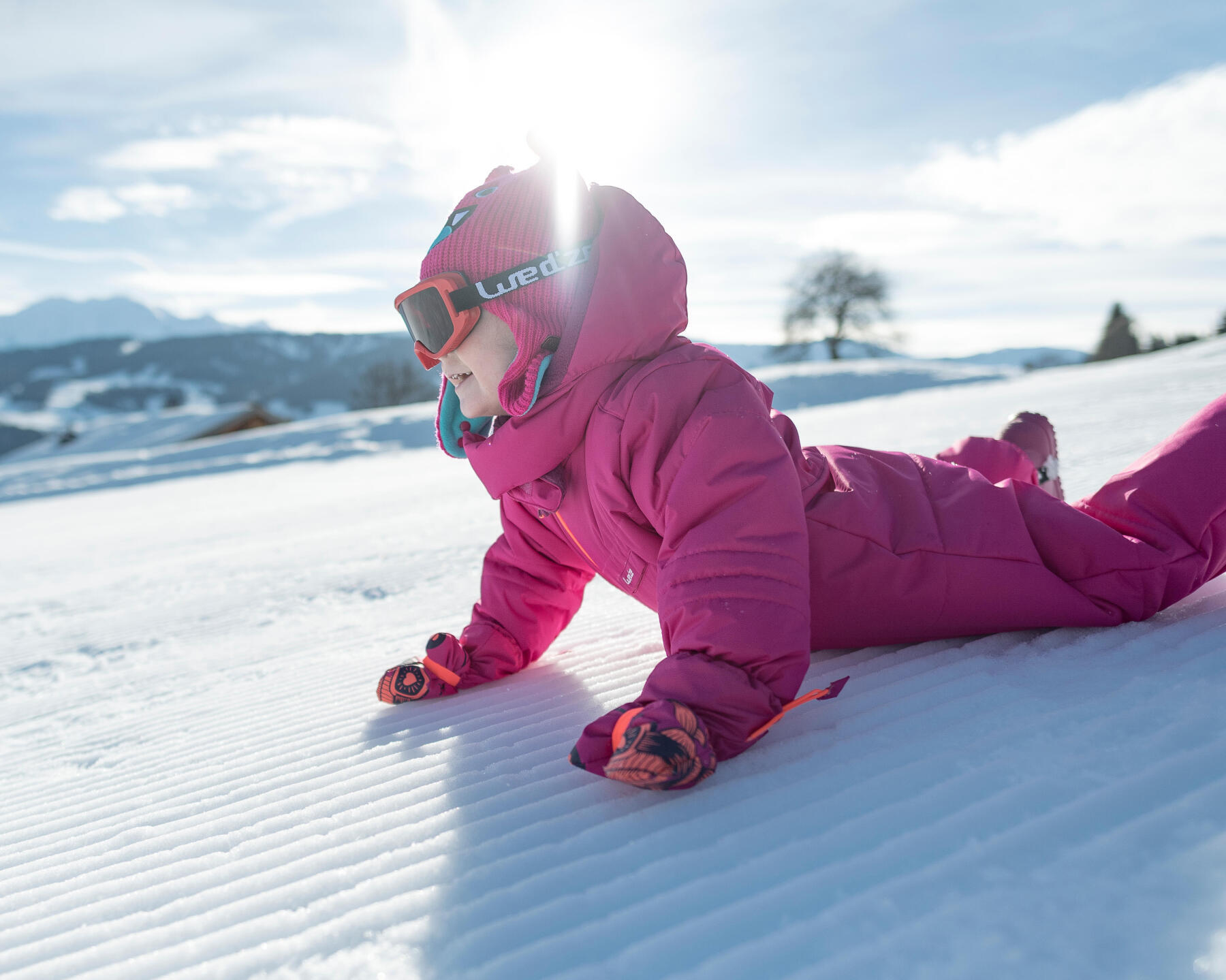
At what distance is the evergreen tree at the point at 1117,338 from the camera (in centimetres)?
2842

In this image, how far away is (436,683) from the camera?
167cm

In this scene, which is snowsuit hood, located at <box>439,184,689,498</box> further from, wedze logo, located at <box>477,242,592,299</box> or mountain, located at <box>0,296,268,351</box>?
mountain, located at <box>0,296,268,351</box>

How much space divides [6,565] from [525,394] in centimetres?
546

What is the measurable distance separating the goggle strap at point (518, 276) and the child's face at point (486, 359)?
0.12 ft

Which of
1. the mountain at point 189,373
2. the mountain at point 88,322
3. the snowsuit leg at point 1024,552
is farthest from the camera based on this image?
the mountain at point 88,322

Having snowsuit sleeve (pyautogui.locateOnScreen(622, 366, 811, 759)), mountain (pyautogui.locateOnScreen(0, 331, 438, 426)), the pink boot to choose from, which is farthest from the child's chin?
mountain (pyautogui.locateOnScreen(0, 331, 438, 426))

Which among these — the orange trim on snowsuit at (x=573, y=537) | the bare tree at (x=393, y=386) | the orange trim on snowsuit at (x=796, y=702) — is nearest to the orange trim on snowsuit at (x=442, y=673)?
the orange trim on snowsuit at (x=573, y=537)

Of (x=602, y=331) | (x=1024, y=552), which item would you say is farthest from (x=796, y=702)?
(x=602, y=331)

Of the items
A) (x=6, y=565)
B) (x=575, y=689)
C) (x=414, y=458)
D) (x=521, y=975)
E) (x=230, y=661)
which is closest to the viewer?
(x=521, y=975)

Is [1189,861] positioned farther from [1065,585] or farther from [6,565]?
[6,565]

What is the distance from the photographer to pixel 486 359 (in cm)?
150

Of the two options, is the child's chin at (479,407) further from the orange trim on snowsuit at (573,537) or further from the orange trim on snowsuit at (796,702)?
the orange trim on snowsuit at (796,702)

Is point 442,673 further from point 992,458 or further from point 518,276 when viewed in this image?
point 992,458

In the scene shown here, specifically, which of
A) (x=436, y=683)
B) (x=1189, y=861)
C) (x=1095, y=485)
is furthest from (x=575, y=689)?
(x=1095, y=485)
